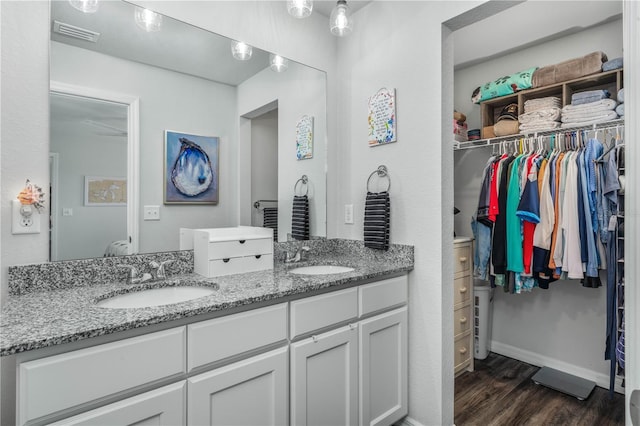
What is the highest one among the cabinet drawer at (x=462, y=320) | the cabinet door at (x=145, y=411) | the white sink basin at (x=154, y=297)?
the white sink basin at (x=154, y=297)

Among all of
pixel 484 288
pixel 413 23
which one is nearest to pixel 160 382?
pixel 413 23

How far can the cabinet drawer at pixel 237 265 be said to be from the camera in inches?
64.5

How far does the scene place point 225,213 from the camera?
1926 mm

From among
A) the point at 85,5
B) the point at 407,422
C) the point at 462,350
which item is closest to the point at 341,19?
the point at 85,5

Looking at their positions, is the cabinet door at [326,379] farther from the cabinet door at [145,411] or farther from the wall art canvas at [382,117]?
the wall art canvas at [382,117]

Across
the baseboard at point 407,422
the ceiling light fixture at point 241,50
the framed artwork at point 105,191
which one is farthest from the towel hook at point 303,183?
the baseboard at point 407,422

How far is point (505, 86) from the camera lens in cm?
258

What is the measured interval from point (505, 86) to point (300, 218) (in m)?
1.80

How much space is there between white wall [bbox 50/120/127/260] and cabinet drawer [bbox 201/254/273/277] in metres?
0.41

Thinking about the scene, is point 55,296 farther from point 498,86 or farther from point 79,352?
point 498,86

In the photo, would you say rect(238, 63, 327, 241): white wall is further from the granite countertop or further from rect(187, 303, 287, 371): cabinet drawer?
rect(187, 303, 287, 371): cabinet drawer

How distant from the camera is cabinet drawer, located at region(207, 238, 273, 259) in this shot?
64.5 inches

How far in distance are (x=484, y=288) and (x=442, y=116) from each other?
60.5 inches

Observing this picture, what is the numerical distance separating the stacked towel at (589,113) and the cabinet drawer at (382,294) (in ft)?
4.97
